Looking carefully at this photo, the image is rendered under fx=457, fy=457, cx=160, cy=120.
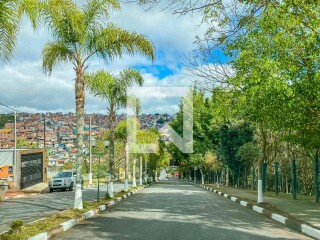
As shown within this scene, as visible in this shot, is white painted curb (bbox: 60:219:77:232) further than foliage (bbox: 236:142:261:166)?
No

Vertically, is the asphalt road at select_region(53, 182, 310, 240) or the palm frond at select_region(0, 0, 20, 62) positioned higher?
the palm frond at select_region(0, 0, 20, 62)

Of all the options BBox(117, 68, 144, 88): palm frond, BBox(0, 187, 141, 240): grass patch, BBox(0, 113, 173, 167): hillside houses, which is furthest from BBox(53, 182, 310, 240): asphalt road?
BBox(117, 68, 144, 88): palm frond

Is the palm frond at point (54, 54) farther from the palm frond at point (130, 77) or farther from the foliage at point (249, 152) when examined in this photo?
the foliage at point (249, 152)

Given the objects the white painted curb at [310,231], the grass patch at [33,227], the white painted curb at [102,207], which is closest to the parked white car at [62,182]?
the white painted curb at [102,207]

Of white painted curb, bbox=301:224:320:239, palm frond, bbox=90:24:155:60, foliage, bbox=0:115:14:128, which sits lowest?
white painted curb, bbox=301:224:320:239

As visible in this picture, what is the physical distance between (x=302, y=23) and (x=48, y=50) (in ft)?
30.8

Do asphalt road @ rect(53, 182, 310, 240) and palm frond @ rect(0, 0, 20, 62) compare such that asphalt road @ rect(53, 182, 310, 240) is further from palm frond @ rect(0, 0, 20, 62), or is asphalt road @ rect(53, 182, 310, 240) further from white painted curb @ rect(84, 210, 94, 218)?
palm frond @ rect(0, 0, 20, 62)

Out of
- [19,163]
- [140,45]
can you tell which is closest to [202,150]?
[19,163]

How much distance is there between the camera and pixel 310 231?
10.6 meters

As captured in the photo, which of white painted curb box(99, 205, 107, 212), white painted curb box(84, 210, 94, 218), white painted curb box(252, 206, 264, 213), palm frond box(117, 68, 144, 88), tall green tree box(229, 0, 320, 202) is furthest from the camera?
palm frond box(117, 68, 144, 88)

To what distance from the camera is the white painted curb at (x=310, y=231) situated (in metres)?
10.1

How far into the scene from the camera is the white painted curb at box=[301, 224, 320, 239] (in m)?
10.1

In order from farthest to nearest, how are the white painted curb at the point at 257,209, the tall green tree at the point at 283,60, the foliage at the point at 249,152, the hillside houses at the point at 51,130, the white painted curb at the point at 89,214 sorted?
the hillside houses at the point at 51,130 → the foliage at the point at 249,152 → the white painted curb at the point at 257,209 → the white painted curb at the point at 89,214 → the tall green tree at the point at 283,60

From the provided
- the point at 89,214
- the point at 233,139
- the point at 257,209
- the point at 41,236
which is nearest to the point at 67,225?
the point at 41,236
